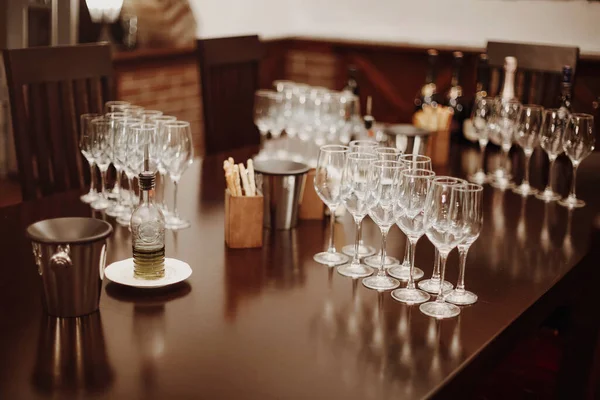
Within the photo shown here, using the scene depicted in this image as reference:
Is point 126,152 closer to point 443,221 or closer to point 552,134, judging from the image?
point 443,221

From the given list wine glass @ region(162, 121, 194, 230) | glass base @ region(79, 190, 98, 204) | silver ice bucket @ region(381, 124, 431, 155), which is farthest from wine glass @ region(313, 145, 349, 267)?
silver ice bucket @ region(381, 124, 431, 155)

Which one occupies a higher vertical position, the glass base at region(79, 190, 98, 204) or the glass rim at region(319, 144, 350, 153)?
the glass rim at region(319, 144, 350, 153)

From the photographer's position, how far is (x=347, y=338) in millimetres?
1213

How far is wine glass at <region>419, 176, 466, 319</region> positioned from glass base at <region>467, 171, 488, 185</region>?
3.11 ft

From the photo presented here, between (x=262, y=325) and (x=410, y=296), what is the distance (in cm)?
29

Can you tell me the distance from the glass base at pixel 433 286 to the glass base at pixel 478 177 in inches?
34.0

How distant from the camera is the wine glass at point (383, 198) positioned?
1400 millimetres

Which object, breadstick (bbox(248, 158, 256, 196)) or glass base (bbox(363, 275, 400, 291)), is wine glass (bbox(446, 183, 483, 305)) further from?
breadstick (bbox(248, 158, 256, 196))

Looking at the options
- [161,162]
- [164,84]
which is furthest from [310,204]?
[164,84]

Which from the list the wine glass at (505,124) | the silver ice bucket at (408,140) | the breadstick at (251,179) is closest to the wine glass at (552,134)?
the wine glass at (505,124)

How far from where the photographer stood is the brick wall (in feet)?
13.8

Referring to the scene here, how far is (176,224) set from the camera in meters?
1.72

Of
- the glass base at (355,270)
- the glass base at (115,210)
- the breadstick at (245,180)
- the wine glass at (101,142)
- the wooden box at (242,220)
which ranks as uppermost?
the wine glass at (101,142)

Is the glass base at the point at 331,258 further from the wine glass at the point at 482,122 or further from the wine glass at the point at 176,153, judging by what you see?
the wine glass at the point at 482,122
